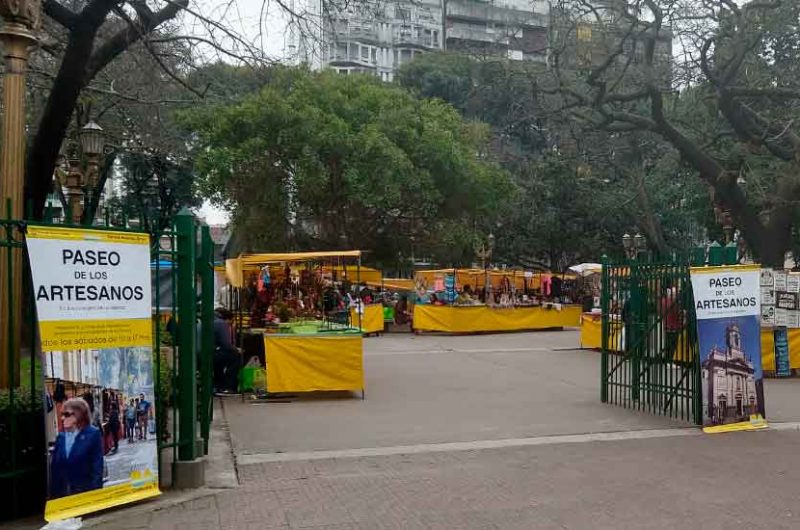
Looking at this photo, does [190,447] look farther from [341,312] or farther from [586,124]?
[586,124]

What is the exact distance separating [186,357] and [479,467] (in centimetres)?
301

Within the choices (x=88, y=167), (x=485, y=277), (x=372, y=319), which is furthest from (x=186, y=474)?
(x=485, y=277)

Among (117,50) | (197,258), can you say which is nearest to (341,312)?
(117,50)

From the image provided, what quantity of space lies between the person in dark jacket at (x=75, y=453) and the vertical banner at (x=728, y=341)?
6.90 metres

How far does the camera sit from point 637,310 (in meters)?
10.5

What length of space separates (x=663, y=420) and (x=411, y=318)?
18.2 m

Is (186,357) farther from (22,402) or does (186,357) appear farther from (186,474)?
(22,402)

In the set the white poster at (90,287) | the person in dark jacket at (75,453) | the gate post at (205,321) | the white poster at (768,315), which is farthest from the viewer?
the white poster at (768,315)

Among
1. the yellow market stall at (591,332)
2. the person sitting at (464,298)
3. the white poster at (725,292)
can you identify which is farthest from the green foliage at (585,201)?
the white poster at (725,292)

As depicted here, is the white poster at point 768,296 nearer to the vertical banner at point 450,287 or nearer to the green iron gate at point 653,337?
the green iron gate at point 653,337

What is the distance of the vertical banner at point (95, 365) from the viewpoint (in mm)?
5254

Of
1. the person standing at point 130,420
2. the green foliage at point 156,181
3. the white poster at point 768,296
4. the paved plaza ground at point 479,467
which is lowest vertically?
the paved plaza ground at point 479,467

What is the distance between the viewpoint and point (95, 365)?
552cm

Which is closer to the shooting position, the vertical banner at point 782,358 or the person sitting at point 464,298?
the vertical banner at point 782,358
